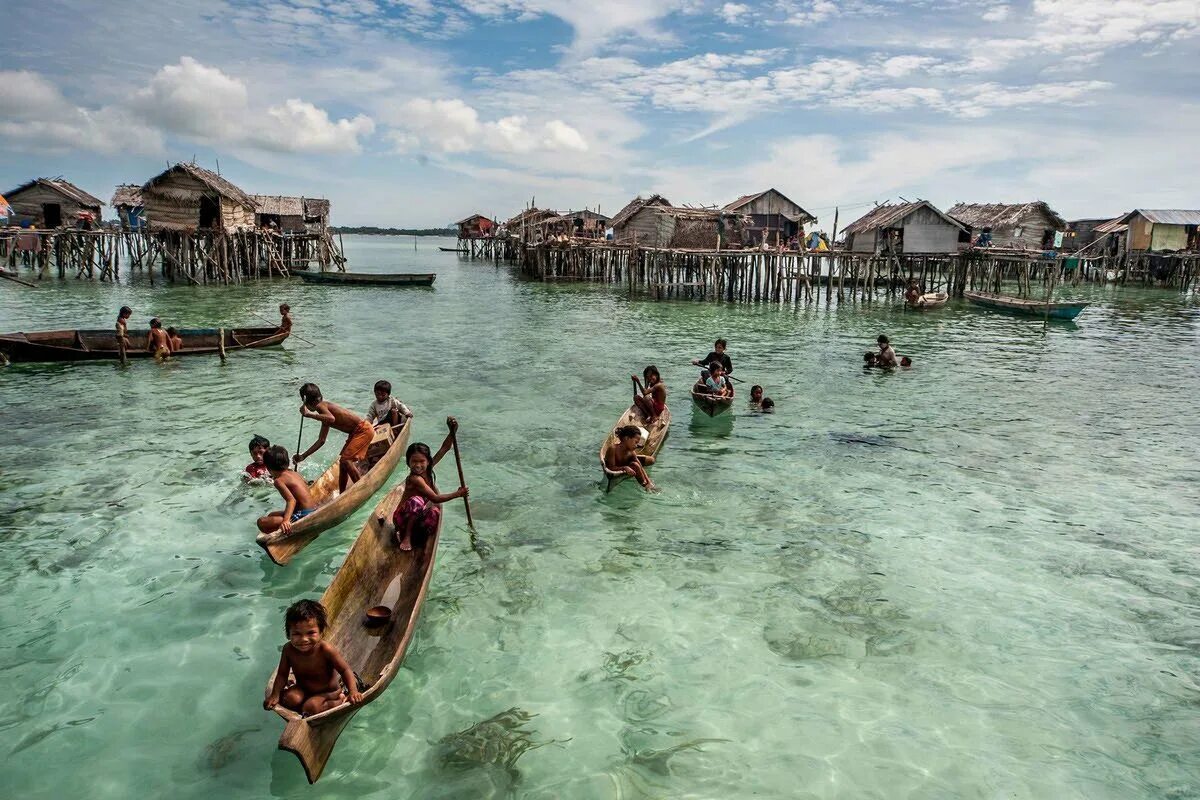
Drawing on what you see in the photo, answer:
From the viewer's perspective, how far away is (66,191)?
131 feet

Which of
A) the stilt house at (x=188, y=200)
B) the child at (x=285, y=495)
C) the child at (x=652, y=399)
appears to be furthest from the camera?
the stilt house at (x=188, y=200)

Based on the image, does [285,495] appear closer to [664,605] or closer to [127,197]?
[664,605]

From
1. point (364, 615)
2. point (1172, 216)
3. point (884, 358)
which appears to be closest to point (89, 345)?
point (364, 615)

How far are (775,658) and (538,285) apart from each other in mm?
41373

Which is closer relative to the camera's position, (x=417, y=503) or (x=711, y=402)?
(x=417, y=503)

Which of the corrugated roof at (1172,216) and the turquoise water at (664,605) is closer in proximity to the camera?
the turquoise water at (664,605)

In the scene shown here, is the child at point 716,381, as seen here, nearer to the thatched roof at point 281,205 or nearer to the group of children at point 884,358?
the group of children at point 884,358

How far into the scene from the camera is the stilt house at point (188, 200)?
117 feet

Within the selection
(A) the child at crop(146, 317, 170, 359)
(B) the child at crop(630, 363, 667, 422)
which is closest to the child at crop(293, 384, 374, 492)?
(B) the child at crop(630, 363, 667, 422)

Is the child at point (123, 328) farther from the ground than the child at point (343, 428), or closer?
farther from the ground

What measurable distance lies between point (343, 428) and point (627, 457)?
3889mm

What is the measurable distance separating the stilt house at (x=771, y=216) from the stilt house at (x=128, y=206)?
35.5m

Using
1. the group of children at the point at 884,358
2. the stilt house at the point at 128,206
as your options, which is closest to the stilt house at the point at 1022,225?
the group of children at the point at 884,358

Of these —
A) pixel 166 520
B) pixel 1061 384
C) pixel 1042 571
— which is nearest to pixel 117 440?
pixel 166 520
